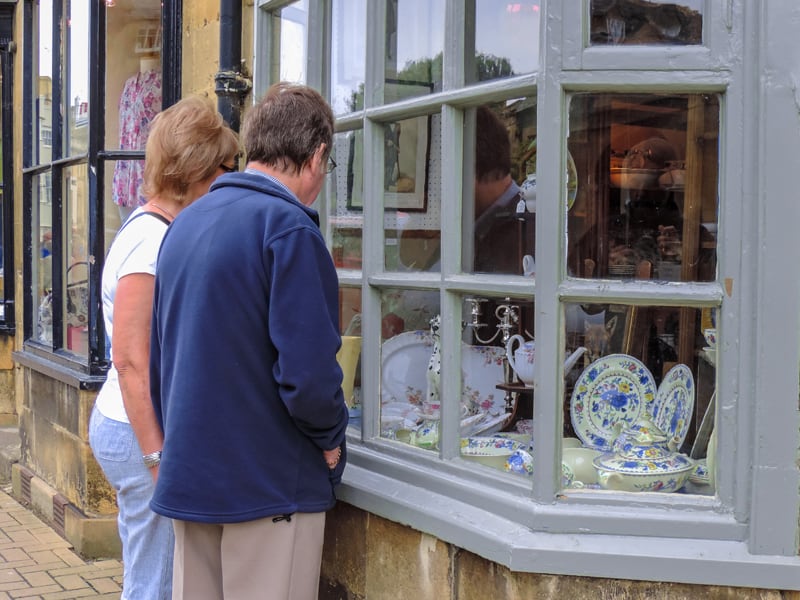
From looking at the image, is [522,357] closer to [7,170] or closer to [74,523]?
[74,523]

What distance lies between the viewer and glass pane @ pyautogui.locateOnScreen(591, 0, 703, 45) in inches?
88.0

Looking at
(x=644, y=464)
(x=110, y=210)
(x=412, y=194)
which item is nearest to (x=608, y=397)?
(x=644, y=464)

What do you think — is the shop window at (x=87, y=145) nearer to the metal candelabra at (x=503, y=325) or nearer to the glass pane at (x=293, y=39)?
the glass pane at (x=293, y=39)

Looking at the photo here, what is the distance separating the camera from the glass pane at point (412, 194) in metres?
2.73

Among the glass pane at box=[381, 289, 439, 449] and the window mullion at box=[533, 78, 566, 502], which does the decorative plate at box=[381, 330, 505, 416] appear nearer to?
the glass pane at box=[381, 289, 439, 449]

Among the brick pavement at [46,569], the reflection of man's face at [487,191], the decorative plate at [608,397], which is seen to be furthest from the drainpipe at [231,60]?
the brick pavement at [46,569]

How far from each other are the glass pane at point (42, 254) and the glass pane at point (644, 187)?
362 centimetres

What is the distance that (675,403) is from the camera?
2.38 meters

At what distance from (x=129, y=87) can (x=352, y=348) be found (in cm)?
228

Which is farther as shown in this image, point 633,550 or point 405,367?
point 405,367

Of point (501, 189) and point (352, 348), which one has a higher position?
point (501, 189)

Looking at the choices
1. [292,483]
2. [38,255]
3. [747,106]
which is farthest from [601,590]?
[38,255]

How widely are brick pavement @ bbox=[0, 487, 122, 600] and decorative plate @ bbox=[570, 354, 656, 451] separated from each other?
2.47m

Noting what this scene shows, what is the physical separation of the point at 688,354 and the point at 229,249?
3.69 feet
